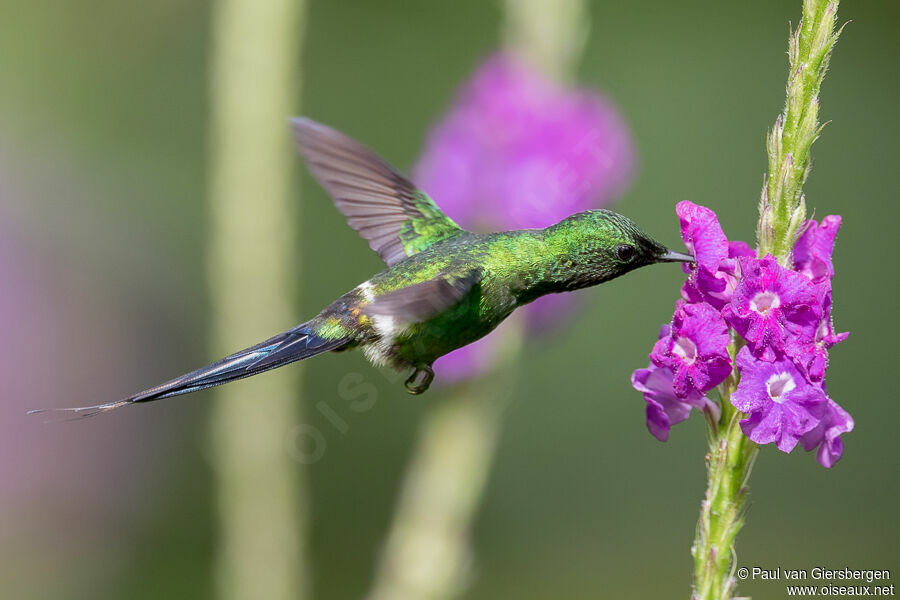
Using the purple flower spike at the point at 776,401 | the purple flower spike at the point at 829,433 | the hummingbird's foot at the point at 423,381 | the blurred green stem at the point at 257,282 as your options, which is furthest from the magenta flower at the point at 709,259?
the blurred green stem at the point at 257,282

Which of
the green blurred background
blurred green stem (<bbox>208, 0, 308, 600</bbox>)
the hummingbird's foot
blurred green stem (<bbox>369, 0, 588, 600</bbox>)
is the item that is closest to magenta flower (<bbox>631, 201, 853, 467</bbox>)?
the hummingbird's foot

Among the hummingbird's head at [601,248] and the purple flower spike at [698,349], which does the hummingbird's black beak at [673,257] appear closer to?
the hummingbird's head at [601,248]

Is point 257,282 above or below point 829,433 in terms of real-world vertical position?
above

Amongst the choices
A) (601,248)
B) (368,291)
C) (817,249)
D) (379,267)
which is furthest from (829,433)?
(379,267)

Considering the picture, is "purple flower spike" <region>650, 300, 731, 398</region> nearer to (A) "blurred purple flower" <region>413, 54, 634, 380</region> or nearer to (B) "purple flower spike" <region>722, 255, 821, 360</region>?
(B) "purple flower spike" <region>722, 255, 821, 360</region>

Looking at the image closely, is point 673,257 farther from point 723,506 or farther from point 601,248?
point 723,506

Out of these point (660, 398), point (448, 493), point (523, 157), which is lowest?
point (448, 493)
